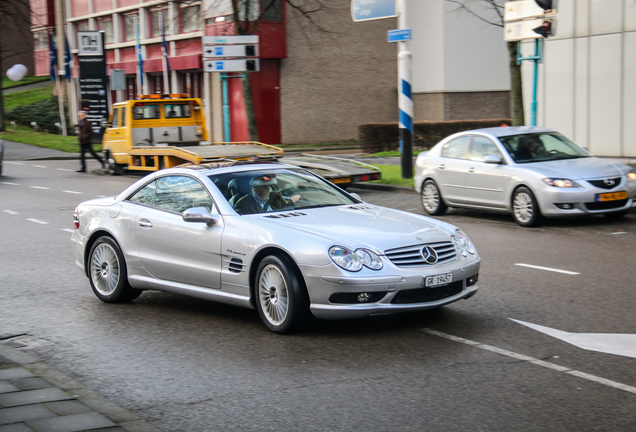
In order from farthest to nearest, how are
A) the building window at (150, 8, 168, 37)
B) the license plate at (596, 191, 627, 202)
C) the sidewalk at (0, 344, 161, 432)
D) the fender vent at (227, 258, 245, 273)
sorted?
the building window at (150, 8, 168, 37)
the license plate at (596, 191, 627, 202)
the fender vent at (227, 258, 245, 273)
the sidewalk at (0, 344, 161, 432)

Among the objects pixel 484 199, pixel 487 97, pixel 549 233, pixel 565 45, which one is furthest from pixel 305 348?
pixel 487 97

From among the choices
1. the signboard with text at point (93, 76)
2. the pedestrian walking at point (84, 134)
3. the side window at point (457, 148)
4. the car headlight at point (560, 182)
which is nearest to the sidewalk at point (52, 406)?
the car headlight at point (560, 182)

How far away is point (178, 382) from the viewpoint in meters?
5.46

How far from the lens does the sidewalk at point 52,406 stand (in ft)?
14.2

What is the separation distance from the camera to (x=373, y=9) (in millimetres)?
19531

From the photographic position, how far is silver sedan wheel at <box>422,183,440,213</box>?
1455 centimetres

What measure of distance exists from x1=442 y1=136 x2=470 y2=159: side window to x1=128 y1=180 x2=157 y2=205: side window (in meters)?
7.20

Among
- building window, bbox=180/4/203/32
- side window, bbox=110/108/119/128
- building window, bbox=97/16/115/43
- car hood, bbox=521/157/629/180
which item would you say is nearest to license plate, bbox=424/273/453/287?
car hood, bbox=521/157/629/180

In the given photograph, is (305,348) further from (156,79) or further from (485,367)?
(156,79)

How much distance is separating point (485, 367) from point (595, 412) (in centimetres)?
101

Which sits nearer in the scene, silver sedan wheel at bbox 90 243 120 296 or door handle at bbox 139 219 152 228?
door handle at bbox 139 219 152 228

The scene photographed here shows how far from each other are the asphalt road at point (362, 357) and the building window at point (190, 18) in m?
32.0

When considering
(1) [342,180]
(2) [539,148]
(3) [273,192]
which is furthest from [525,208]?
(3) [273,192]

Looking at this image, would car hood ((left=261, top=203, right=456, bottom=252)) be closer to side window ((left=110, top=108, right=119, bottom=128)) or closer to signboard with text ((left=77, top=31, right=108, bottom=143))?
side window ((left=110, top=108, right=119, bottom=128))
